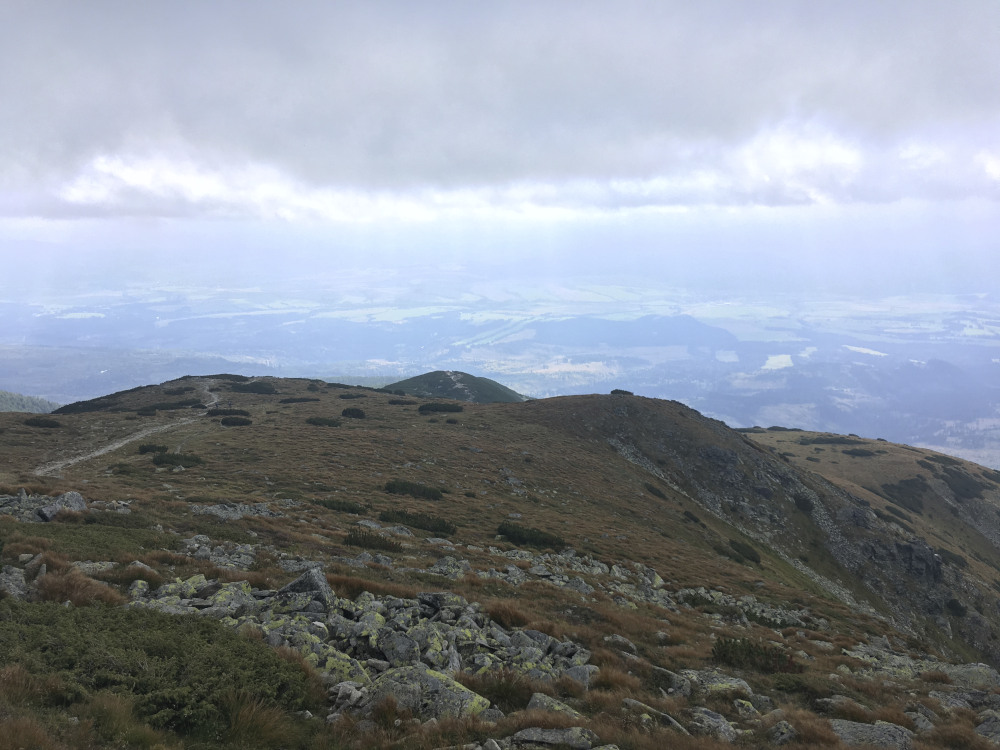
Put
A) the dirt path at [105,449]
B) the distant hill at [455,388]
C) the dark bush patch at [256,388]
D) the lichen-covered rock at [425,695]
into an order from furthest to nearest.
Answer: the distant hill at [455,388] < the dark bush patch at [256,388] < the dirt path at [105,449] < the lichen-covered rock at [425,695]

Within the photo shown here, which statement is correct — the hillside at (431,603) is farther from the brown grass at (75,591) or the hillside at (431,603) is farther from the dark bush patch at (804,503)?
the dark bush patch at (804,503)

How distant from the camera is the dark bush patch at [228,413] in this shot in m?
49.5

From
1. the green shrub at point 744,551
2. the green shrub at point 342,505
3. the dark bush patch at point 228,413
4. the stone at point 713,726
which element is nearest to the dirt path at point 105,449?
the dark bush patch at point 228,413

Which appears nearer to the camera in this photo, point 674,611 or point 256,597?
point 256,597

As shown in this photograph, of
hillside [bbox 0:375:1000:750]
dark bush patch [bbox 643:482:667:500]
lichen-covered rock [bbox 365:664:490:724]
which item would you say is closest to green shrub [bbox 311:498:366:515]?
hillside [bbox 0:375:1000:750]

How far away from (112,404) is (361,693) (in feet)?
232

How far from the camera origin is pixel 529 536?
26.6 m

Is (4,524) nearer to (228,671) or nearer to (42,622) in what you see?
(42,622)

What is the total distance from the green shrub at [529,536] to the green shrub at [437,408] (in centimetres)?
3303

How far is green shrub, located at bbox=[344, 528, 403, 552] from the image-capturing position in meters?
19.8

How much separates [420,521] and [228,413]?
34.8 metres

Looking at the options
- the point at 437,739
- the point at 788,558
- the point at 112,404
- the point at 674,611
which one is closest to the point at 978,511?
the point at 788,558

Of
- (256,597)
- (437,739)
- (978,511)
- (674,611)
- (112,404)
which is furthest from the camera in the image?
(978,511)

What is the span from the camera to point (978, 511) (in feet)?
252
